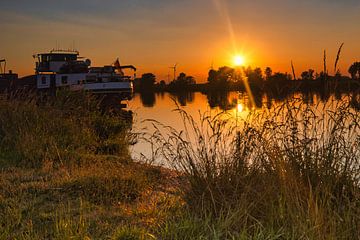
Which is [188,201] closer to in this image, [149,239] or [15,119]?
[149,239]

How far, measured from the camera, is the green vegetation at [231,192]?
3662 millimetres

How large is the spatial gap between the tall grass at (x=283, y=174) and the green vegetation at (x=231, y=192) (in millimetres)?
11

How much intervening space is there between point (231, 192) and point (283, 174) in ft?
1.78

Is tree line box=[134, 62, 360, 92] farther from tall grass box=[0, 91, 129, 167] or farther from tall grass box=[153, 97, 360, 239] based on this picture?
tall grass box=[0, 91, 129, 167]

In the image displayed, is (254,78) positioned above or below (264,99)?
above

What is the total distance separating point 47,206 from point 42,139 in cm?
401

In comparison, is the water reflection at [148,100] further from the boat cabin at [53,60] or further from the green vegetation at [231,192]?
the green vegetation at [231,192]

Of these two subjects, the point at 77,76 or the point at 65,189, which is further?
the point at 77,76

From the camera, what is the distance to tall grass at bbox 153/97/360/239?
3631 millimetres

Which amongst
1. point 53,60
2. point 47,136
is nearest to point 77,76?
point 53,60

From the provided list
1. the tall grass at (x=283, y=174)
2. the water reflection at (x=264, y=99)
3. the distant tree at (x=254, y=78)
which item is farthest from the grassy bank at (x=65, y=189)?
the distant tree at (x=254, y=78)

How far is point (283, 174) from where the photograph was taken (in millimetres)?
4055

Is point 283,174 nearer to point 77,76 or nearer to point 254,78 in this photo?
point 254,78

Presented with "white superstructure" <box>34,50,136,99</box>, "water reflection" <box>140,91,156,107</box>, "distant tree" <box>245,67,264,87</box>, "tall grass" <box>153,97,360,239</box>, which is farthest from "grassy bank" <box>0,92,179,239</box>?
"water reflection" <box>140,91,156,107</box>
